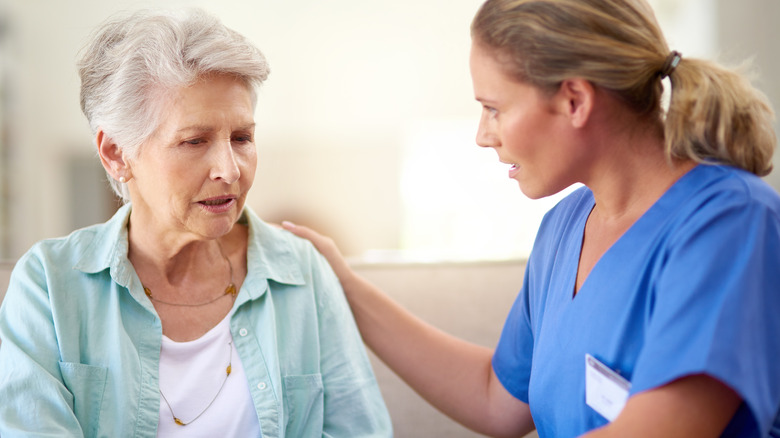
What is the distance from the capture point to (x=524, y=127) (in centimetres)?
110

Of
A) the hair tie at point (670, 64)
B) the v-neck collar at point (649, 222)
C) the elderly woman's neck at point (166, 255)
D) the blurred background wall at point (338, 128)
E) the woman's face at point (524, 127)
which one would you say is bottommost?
the blurred background wall at point (338, 128)

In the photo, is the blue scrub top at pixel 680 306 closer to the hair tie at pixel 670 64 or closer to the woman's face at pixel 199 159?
the hair tie at pixel 670 64

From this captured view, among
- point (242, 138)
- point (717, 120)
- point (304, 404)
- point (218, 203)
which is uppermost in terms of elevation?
point (717, 120)

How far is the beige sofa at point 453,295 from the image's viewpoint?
69.9 inches

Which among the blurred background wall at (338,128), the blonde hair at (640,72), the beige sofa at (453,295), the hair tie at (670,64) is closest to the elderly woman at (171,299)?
the beige sofa at (453,295)

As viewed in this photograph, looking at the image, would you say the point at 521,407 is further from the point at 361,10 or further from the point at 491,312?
the point at 361,10

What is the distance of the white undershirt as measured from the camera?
1271 mm

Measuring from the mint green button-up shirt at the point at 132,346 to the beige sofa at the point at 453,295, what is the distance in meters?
0.31

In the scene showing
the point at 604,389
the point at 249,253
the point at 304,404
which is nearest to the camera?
the point at 604,389

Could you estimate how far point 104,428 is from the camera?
1224 mm

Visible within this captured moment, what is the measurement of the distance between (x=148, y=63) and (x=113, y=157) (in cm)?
20

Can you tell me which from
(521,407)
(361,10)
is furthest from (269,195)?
(521,407)

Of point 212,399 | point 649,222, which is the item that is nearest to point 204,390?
point 212,399

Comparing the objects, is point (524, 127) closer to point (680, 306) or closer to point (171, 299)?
point (680, 306)
